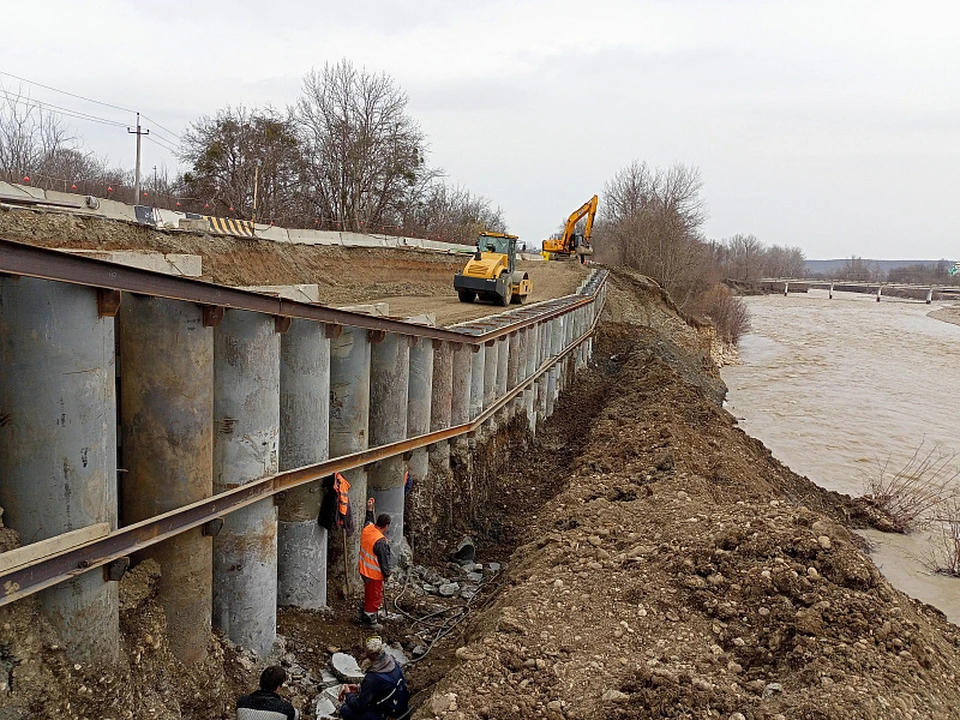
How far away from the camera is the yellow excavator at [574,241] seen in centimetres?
4054

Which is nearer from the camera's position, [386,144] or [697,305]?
[386,144]

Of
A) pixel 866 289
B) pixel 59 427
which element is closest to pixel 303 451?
A: pixel 59 427

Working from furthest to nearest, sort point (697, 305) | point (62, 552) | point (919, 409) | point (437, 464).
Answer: point (697, 305) → point (919, 409) → point (437, 464) → point (62, 552)

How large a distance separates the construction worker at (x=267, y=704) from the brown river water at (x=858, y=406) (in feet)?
32.7

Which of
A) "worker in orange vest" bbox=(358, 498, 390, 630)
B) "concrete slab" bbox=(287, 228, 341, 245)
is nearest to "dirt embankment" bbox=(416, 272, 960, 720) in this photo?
"worker in orange vest" bbox=(358, 498, 390, 630)

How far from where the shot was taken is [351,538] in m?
8.09

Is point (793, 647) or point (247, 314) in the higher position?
point (247, 314)

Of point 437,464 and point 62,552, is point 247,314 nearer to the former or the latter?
point 62,552

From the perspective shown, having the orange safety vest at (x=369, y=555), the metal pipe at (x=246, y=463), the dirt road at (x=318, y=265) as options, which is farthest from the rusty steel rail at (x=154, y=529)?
the dirt road at (x=318, y=265)

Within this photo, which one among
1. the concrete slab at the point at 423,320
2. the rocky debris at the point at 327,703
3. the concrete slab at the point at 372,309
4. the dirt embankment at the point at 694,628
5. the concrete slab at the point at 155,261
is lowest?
the rocky debris at the point at 327,703

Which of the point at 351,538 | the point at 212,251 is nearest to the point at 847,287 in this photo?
the point at 212,251

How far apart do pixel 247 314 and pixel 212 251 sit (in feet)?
52.8

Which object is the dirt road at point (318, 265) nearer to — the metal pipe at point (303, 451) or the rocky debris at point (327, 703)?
the metal pipe at point (303, 451)

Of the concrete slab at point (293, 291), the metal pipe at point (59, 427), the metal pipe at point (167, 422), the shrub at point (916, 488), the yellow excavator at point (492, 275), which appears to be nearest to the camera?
the metal pipe at point (59, 427)
